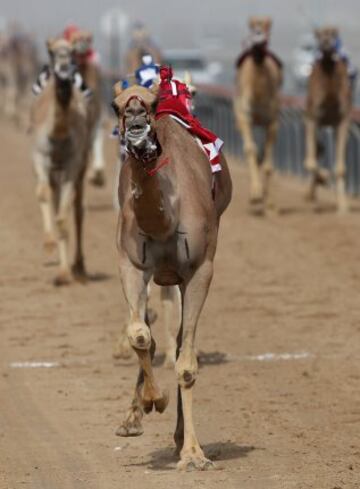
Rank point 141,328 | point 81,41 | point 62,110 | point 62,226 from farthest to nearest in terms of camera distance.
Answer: point 81,41
point 62,110
point 62,226
point 141,328

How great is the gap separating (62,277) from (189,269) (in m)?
6.96

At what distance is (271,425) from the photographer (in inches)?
375

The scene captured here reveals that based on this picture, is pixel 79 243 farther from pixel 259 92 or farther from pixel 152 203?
pixel 152 203

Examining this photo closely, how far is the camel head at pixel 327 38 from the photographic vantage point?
20688 millimetres

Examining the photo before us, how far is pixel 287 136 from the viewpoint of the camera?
26.4m

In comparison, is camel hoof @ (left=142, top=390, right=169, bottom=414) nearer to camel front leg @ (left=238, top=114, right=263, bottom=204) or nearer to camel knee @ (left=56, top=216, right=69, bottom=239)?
camel knee @ (left=56, top=216, right=69, bottom=239)

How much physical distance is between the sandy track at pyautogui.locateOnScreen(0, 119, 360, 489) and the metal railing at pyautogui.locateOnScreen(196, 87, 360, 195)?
3.57m

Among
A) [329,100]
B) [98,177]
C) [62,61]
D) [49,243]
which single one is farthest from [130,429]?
[98,177]

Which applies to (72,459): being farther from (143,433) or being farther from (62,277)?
(62,277)

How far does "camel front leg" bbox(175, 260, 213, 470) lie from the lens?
8406mm

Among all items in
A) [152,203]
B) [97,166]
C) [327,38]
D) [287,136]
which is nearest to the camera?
[152,203]

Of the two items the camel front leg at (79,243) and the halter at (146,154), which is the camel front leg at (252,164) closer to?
the camel front leg at (79,243)

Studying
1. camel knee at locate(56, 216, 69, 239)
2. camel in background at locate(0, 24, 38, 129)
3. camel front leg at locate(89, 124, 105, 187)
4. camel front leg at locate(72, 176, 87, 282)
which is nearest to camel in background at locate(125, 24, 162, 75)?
camel front leg at locate(89, 124, 105, 187)

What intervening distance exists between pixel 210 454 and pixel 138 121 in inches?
70.9
